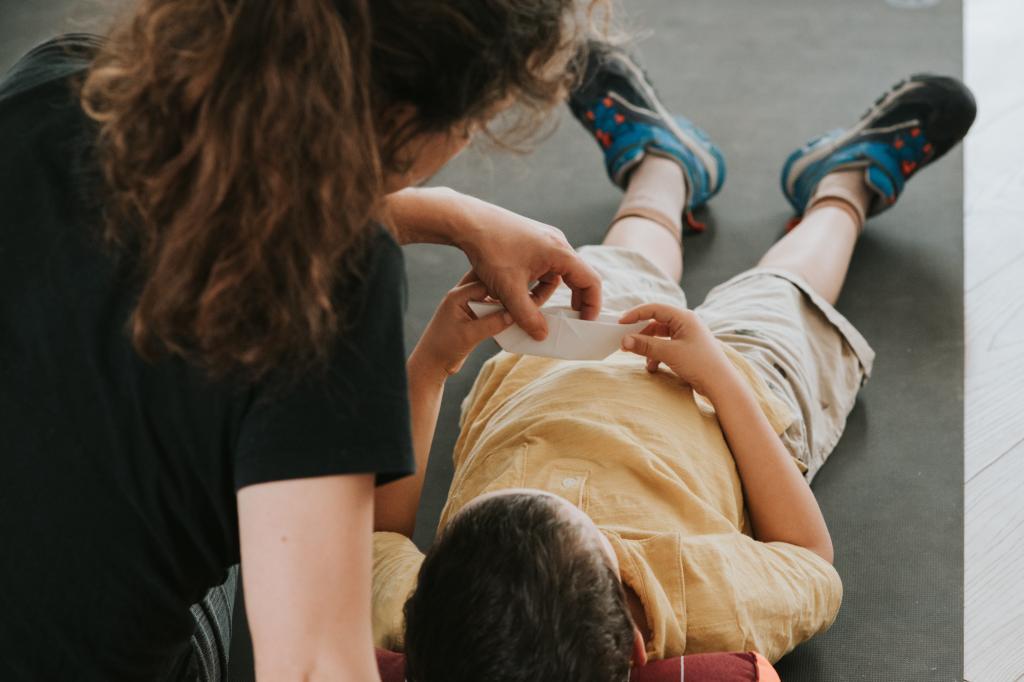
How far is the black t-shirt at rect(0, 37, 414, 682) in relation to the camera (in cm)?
67

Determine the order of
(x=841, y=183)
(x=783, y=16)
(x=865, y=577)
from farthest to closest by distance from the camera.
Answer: (x=783, y=16) < (x=841, y=183) < (x=865, y=577)

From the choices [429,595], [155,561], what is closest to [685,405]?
[429,595]

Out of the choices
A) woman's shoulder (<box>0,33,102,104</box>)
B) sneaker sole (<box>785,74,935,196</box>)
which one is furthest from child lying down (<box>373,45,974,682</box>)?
woman's shoulder (<box>0,33,102,104</box>)

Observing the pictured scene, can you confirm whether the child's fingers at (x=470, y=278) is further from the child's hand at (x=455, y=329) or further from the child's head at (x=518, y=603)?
the child's head at (x=518, y=603)

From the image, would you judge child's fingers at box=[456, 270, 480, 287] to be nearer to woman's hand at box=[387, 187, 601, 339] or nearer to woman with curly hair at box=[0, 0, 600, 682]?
woman's hand at box=[387, 187, 601, 339]

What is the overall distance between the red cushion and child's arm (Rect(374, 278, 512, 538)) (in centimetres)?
22

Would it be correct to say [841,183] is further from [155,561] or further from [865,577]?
→ [155,561]

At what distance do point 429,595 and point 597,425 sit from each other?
13.9 inches

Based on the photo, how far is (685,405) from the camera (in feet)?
4.24

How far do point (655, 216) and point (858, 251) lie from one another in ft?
1.24

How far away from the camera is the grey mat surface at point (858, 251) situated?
1339 mm

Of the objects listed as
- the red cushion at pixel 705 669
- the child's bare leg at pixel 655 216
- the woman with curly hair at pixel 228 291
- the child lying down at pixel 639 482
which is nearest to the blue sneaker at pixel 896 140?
the child lying down at pixel 639 482

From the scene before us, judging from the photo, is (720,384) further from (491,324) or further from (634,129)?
(634,129)

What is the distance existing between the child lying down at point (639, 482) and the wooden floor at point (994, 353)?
20 cm
